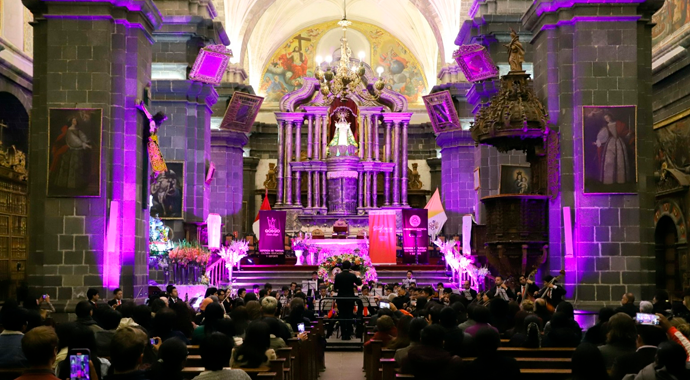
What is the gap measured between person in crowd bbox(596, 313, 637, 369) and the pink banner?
69.6ft

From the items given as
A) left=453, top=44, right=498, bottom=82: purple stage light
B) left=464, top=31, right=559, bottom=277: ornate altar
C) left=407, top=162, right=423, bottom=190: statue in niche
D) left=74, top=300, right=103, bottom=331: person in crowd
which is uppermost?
left=453, top=44, right=498, bottom=82: purple stage light

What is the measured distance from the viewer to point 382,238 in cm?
2866

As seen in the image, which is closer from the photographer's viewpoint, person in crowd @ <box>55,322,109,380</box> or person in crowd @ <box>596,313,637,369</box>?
person in crowd @ <box>55,322,109,380</box>

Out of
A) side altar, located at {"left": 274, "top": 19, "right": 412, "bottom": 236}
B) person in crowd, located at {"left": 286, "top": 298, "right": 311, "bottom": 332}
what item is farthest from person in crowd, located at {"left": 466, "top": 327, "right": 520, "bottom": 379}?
side altar, located at {"left": 274, "top": 19, "right": 412, "bottom": 236}

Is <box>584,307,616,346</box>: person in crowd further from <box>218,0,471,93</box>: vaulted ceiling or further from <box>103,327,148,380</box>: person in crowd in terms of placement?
<box>218,0,471,93</box>: vaulted ceiling

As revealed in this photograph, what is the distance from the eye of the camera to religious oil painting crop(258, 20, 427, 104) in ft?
128

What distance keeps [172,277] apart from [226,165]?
1162 cm

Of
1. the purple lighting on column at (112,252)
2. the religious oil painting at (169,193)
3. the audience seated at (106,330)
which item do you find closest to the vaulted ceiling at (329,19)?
the religious oil painting at (169,193)

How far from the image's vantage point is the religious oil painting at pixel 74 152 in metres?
15.6

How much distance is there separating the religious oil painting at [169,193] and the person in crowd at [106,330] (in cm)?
1388

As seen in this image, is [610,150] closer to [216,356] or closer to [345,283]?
[345,283]

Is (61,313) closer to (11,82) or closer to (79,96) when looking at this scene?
(79,96)

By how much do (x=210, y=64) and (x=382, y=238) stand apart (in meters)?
9.54

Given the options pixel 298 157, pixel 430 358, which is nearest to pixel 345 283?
pixel 430 358
